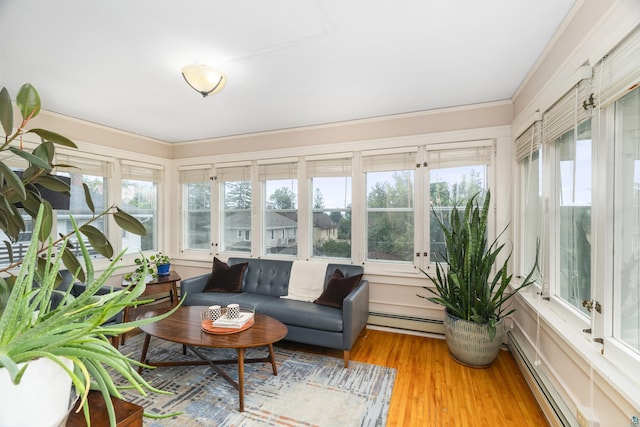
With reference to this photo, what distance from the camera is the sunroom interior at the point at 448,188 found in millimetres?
1411

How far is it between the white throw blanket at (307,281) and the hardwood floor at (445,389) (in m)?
0.56

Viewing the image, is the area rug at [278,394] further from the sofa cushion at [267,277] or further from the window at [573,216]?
the window at [573,216]

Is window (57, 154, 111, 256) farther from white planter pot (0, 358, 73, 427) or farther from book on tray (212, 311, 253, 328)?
white planter pot (0, 358, 73, 427)

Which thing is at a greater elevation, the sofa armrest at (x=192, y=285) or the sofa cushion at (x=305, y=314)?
the sofa armrest at (x=192, y=285)

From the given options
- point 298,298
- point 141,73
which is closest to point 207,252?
point 298,298

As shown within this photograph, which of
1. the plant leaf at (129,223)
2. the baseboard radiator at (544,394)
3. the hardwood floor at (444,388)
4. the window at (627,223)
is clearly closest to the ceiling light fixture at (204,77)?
the plant leaf at (129,223)

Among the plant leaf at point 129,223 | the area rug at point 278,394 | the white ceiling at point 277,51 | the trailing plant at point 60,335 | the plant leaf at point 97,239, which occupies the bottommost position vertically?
the area rug at point 278,394

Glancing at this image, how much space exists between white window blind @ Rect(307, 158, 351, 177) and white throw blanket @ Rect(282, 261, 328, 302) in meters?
1.19

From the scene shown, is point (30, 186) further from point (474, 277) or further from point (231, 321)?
point (474, 277)

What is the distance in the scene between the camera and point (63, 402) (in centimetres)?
51

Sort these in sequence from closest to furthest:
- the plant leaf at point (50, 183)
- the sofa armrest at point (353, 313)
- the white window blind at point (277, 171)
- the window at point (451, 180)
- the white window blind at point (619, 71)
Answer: the plant leaf at point (50, 183), the white window blind at point (619, 71), the sofa armrest at point (353, 313), the window at point (451, 180), the white window blind at point (277, 171)

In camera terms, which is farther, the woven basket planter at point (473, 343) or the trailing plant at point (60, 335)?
the woven basket planter at point (473, 343)

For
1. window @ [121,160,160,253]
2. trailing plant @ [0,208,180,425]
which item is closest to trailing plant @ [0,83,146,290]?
trailing plant @ [0,208,180,425]

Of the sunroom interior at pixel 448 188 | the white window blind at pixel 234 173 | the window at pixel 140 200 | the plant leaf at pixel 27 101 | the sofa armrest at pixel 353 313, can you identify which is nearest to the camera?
the plant leaf at pixel 27 101
